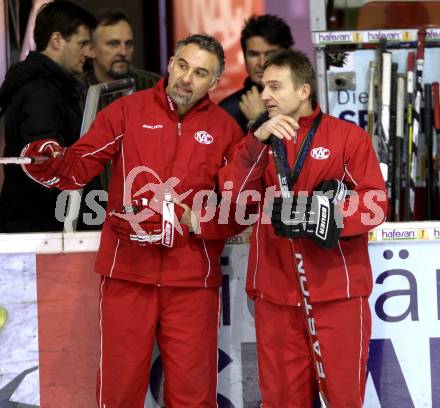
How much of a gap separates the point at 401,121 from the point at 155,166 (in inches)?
69.3

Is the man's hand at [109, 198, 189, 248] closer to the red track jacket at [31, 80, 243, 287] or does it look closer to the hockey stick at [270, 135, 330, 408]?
the red track jacket at [31, 80, 243, 287]

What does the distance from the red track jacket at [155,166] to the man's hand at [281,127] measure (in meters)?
0.38

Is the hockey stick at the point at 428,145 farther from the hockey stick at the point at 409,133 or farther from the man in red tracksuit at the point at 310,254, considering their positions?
the man in red tracksuit at the point at 310,254

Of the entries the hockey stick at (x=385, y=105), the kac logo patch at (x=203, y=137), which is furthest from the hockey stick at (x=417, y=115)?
the kac logo patch at (x=203, y=137)

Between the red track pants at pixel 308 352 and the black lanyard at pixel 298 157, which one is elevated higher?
the black lanyard at pixel 298 157

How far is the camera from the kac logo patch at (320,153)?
369cm

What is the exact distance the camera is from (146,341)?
379cm

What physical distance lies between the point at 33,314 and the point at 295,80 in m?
1.42

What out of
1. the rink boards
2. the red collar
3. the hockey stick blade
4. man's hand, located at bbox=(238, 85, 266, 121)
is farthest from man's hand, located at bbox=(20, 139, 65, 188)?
man's hand, located at bbox=(238, 85, 266, 121)

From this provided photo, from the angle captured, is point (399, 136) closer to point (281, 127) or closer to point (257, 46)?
point (257, 46)

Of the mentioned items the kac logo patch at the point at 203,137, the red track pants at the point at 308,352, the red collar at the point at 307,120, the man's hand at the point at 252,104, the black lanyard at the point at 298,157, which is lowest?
the red track pants at the point at 308,352

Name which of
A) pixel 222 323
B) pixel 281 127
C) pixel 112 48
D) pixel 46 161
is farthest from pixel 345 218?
pixel 112 48

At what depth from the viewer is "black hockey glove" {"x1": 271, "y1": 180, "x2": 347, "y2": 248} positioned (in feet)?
11.4

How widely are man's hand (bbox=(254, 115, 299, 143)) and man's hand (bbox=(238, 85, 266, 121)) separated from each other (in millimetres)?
1225
